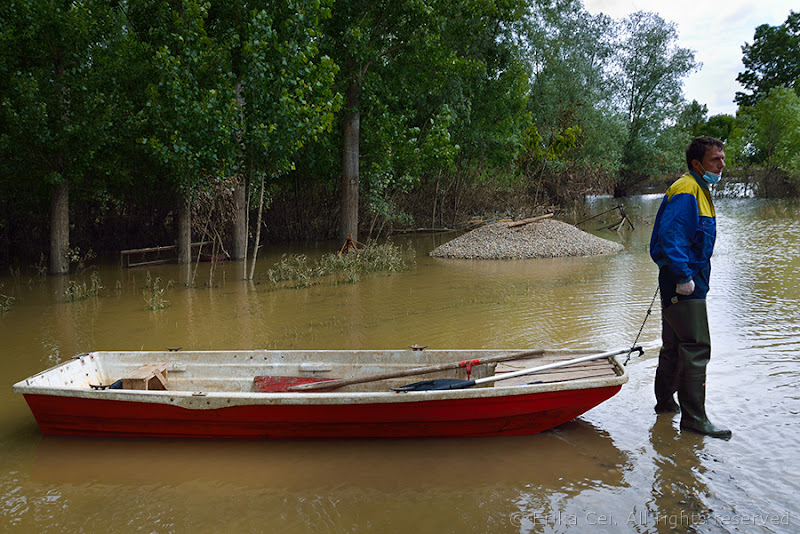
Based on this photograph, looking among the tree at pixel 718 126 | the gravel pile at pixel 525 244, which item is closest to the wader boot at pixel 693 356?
the gravel pile at pixel 525 244

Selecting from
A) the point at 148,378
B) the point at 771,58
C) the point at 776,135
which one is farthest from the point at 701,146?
the point at 771,58

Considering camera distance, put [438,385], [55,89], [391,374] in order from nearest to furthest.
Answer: [438,385] → [391,374] → [55,89]

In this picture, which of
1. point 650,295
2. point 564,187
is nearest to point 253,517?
point 650,295

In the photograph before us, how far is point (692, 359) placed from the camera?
4.81m

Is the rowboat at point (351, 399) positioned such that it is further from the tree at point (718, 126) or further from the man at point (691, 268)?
the tree at point (718, 126)

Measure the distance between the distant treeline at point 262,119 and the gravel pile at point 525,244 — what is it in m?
2.60

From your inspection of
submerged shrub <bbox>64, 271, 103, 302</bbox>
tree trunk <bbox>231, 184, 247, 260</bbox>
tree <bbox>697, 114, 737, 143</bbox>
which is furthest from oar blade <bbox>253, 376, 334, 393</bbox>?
tree <bbox>697, 114, 737, 143</bbox>

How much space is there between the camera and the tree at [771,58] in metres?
55.6

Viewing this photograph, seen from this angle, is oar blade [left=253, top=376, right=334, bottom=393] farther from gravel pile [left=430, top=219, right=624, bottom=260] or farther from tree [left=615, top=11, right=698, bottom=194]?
tree [left=615, top=11, right=698, bottom=194]

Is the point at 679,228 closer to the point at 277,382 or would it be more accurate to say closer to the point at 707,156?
the point at 707,156

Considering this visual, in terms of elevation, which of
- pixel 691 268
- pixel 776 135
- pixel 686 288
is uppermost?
pixel 776 135

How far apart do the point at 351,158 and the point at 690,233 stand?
43.6ft

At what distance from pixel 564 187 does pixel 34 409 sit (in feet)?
89.9

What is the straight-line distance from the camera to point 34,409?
16.8 ft
